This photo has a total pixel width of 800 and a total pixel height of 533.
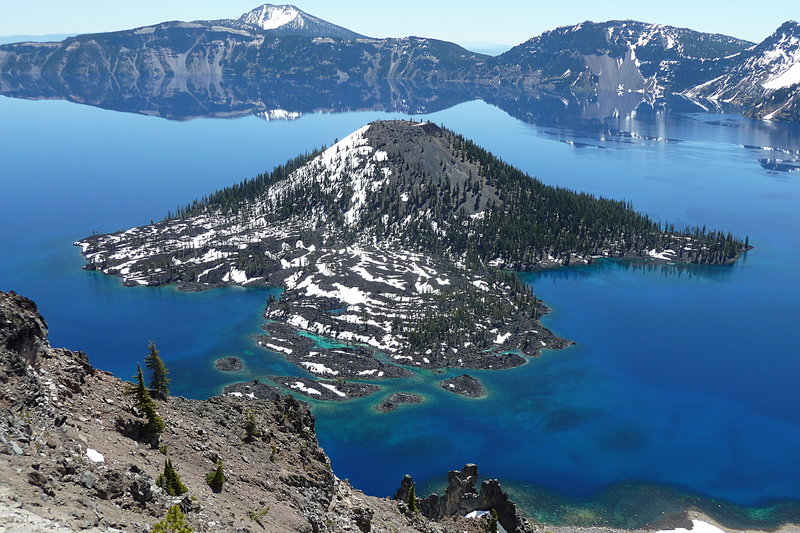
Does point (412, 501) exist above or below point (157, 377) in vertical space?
below

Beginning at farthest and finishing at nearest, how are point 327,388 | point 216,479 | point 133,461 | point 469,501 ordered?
point 327,388 < point 469,501 < point 216,479 < point 133,461

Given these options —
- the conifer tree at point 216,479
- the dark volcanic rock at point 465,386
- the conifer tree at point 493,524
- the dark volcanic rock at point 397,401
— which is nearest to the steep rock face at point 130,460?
the conifer tree at point 216,479

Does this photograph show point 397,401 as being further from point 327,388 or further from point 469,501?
point 469,501

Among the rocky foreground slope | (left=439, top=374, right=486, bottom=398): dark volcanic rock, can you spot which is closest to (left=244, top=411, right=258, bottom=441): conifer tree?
the rocky foreground slope

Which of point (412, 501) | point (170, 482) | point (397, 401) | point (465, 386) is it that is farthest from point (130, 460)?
point (465, 386)

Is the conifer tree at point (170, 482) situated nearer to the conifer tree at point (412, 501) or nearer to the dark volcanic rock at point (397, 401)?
the conifer tree at point (412, 501)
